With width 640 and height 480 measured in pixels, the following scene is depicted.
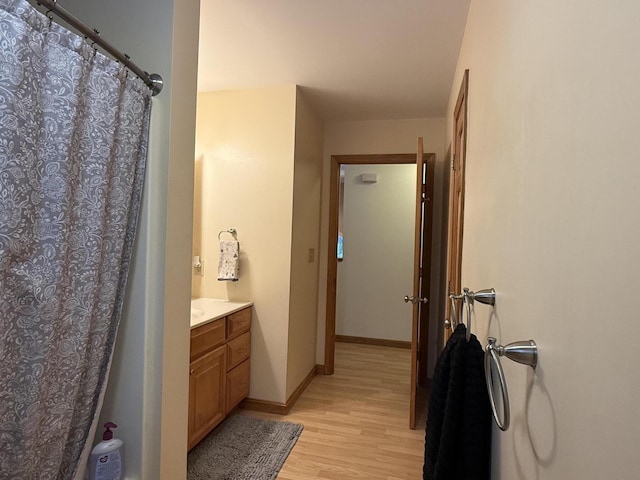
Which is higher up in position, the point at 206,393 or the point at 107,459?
the point at 107,459

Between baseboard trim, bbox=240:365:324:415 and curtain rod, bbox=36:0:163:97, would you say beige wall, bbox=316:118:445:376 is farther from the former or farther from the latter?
curtain rod, bbox=36:0:163:97

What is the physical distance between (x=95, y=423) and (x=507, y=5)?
1723mm

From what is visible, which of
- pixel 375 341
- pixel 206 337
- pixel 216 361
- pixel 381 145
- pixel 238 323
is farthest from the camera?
pixel 375 341

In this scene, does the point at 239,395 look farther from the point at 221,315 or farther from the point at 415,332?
the point at 415,332

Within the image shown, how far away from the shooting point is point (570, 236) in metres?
0.53

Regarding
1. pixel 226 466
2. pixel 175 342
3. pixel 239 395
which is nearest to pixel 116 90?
pixel 175 342

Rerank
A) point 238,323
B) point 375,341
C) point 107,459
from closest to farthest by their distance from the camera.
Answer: point 107,459 < point 238,323 < point 375,341

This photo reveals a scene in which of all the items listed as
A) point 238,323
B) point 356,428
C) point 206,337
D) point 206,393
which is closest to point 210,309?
point 238,323

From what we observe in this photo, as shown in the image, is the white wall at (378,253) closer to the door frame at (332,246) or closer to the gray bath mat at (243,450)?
the door frame at (332,246)

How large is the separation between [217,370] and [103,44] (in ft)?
6.13

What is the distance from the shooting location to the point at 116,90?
111 centimetres

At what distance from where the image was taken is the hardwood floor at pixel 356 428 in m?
2.14

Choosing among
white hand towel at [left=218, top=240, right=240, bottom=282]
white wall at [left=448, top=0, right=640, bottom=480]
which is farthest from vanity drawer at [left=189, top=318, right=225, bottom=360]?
white wall at [left=448, top=0, right=640, bottom=480]

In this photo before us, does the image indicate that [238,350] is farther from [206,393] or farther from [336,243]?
[336,243]
